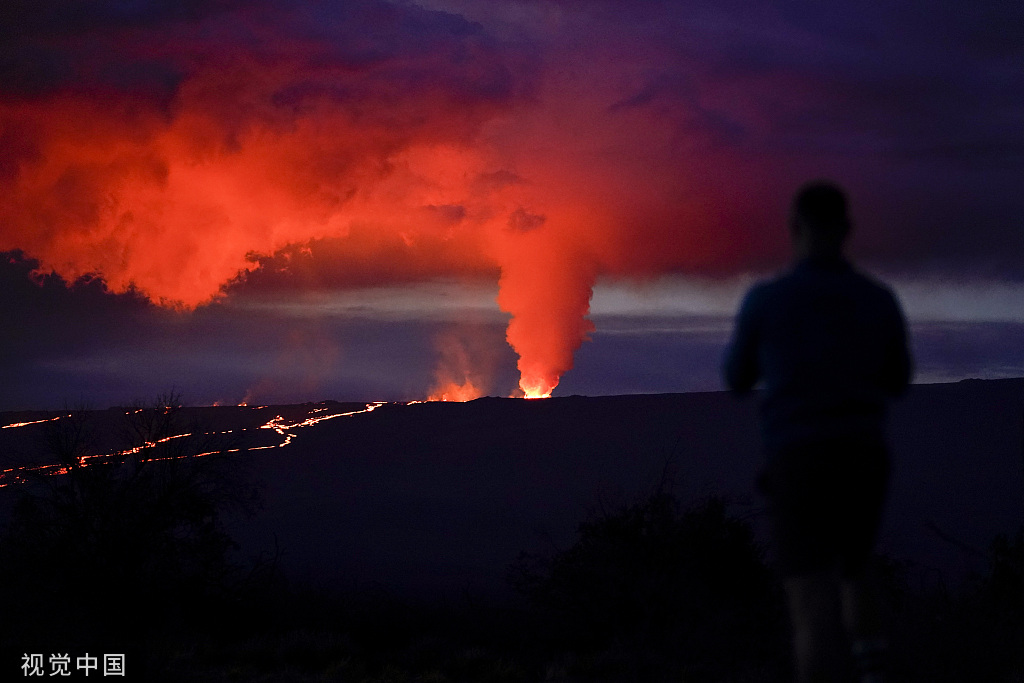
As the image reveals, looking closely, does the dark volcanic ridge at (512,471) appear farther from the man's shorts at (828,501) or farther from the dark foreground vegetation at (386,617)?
the man's shorts at (828,501)

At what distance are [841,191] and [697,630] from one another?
16.7ft

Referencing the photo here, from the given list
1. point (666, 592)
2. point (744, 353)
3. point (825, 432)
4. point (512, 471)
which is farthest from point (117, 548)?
point (512, 471)

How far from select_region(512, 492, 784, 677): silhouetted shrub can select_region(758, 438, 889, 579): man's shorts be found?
465 centimetres

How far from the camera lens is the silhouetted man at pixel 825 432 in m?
2.92

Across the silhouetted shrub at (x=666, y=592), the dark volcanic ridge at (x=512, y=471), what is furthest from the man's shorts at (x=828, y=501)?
the dark volcanic ridge at (x=512, y=471)

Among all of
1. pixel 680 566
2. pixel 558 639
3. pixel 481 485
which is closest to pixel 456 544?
pixel 481 485

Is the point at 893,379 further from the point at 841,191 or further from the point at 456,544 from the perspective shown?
the point at 456,544

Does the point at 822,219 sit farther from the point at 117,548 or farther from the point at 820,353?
the point at 117,548

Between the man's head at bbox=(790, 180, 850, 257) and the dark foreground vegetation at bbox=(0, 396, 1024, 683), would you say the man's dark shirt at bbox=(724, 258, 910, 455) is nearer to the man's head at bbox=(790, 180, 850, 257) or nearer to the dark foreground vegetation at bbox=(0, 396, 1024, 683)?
the man's head at bbox=(790, 180, 850, 257)

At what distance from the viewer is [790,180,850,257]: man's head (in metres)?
3.14

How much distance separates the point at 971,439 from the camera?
26.2m

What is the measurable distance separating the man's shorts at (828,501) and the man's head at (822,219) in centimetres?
69

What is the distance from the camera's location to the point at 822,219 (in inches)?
123

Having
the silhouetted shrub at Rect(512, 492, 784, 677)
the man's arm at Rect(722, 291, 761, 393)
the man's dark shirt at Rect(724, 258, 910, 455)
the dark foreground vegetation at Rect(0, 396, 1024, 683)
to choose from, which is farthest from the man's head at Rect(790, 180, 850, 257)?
the silhouetted shrub at Rect(512, 492, 784, 677)
